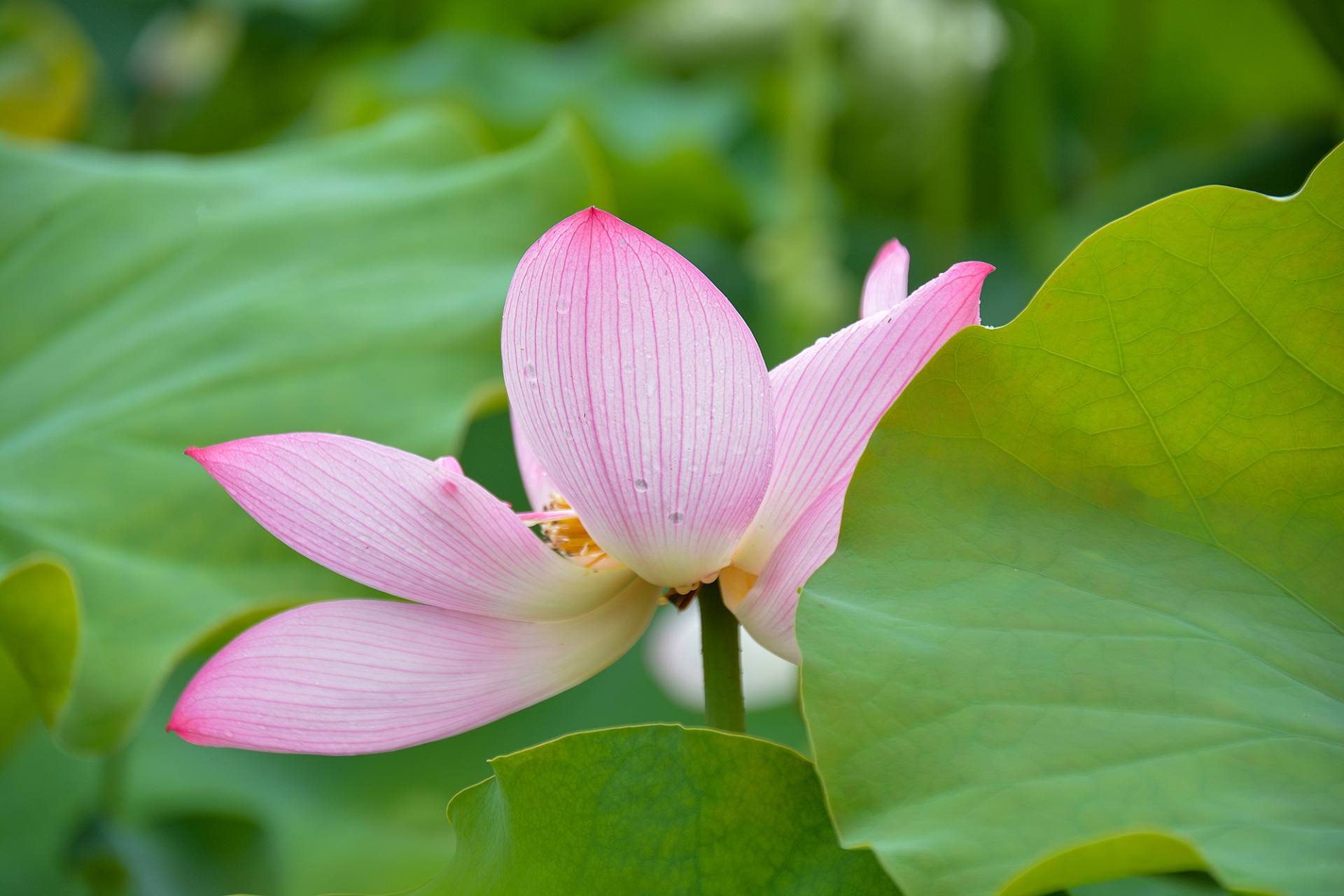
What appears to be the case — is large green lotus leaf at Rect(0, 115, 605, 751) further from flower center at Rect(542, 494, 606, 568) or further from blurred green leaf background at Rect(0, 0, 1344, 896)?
flower center at Rect(542, 494, 606, 568)

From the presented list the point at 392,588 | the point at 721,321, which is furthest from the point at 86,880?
the point at 721,321

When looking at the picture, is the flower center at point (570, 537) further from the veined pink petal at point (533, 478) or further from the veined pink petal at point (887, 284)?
the veined pink petal at point (887, 284)

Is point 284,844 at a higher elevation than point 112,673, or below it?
below

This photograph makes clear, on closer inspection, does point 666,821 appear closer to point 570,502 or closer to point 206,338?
point 570,502

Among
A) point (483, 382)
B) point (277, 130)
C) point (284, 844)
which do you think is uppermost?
point (483, 382)

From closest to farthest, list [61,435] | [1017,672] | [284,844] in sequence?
1. [1017,672]
2. [61,435]
3. [284,844]

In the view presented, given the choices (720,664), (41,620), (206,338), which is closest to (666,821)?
(720,664)

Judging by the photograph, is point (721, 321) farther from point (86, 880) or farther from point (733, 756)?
point (86, 880)
